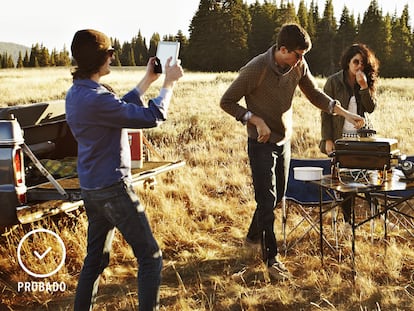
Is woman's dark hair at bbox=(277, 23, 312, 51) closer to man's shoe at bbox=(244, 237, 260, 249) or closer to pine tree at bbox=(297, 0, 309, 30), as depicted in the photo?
man's shoe at bbox=(244, 237, 260, 249)

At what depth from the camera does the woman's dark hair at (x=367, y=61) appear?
4.80 metres

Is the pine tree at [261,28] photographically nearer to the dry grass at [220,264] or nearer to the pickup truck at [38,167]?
the dry grass at [220,264]

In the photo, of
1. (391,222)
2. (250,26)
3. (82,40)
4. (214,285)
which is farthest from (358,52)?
(250,26)

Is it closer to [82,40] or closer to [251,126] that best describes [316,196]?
[251,126]

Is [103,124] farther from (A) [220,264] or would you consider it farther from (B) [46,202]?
(A) [220,264]

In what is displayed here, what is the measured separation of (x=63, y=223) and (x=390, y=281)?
2561 mm

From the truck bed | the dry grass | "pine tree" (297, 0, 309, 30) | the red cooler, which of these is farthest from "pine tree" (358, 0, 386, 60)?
the truck bed

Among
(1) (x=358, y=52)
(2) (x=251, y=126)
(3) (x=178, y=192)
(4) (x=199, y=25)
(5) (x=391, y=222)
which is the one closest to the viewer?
(2) (x=251, y=126)

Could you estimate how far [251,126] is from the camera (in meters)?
4.05

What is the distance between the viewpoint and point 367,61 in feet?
15.8

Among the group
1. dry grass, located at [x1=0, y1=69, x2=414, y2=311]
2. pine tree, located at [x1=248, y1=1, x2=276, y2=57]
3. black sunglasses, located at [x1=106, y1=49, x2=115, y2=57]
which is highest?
pine tree, located at [x1=248, y1=1, x2=276, y2=57]

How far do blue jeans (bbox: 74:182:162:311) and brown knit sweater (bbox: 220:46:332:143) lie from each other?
1.23 m

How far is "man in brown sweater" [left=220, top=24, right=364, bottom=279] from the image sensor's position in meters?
3.89

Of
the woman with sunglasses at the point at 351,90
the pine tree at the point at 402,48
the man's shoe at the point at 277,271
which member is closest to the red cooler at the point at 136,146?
the man's shoe at the point at 277,271
